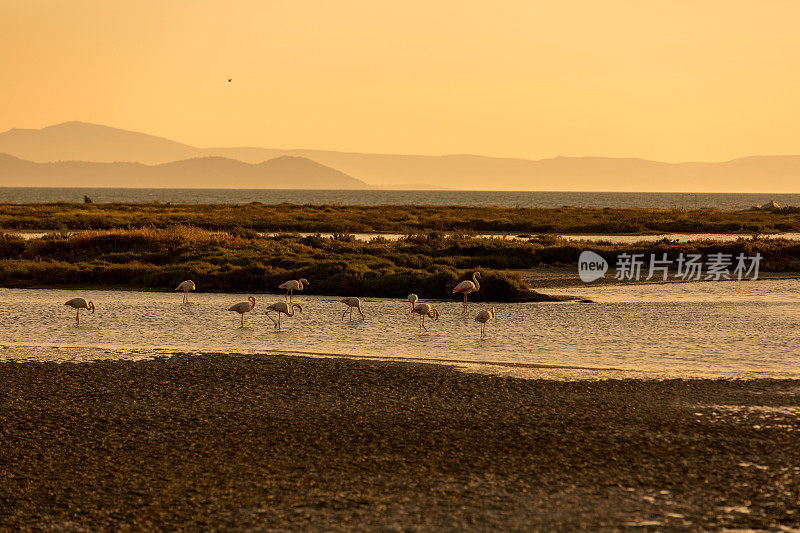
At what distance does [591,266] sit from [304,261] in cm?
1442

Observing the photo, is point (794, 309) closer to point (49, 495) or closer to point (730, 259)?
point (730, 259)

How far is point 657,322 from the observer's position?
25875mm

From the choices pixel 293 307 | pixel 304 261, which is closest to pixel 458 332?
pixel 293 307

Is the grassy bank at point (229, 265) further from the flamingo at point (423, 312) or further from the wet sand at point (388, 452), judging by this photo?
the wet sand at point (388, 452)

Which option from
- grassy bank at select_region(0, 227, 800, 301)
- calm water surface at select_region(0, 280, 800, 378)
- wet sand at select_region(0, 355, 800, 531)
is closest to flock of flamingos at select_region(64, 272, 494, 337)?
calm water surface at select_region(0, 280, 800, 378)

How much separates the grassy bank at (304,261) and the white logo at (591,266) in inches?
24.1

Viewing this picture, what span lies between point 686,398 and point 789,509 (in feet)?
17.9

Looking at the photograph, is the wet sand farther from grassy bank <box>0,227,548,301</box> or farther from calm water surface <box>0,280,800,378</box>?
grassy bank <box>0,227,548,301</box>

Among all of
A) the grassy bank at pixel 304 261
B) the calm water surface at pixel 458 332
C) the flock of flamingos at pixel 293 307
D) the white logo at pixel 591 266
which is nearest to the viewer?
the calm water surface at pixel 458 332

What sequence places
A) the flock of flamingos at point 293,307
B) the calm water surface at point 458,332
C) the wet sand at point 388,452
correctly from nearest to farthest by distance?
the wet sand at point 388,452, the calm water surface at point 458,332, the flock of flamingos at point 293,307

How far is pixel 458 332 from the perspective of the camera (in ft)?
78.6

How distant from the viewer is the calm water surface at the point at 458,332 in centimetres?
1967

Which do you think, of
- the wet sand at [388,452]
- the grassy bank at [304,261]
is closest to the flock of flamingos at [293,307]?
the grassy bank at [304,261]

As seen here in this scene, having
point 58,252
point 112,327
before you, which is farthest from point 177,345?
point 58,252
